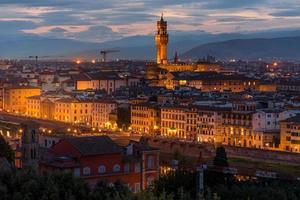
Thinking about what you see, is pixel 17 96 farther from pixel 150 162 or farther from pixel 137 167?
pixel 137 167

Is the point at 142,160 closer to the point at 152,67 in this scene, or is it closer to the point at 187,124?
the point at 187,124

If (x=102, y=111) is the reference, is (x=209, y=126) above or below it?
above

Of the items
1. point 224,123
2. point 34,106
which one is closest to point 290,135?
point 224,123

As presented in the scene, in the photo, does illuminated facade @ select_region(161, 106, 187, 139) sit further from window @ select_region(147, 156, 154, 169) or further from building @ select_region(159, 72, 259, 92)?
building @ select_region(159, 72, 259, 92)

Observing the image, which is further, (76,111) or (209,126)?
(76,111)

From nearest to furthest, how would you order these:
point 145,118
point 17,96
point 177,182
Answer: point 177,182 < point 145,118 < point 17,96

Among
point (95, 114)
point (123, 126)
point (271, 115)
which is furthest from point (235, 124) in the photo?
point (95, 114)

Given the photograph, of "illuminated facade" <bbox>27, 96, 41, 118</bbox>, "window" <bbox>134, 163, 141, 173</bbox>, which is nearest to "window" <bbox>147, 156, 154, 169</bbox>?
"window" <bbox>134, 163, 141, 173</bbox>

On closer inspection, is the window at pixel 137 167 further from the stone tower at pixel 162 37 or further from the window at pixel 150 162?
the stone tower at pixel 162 37
